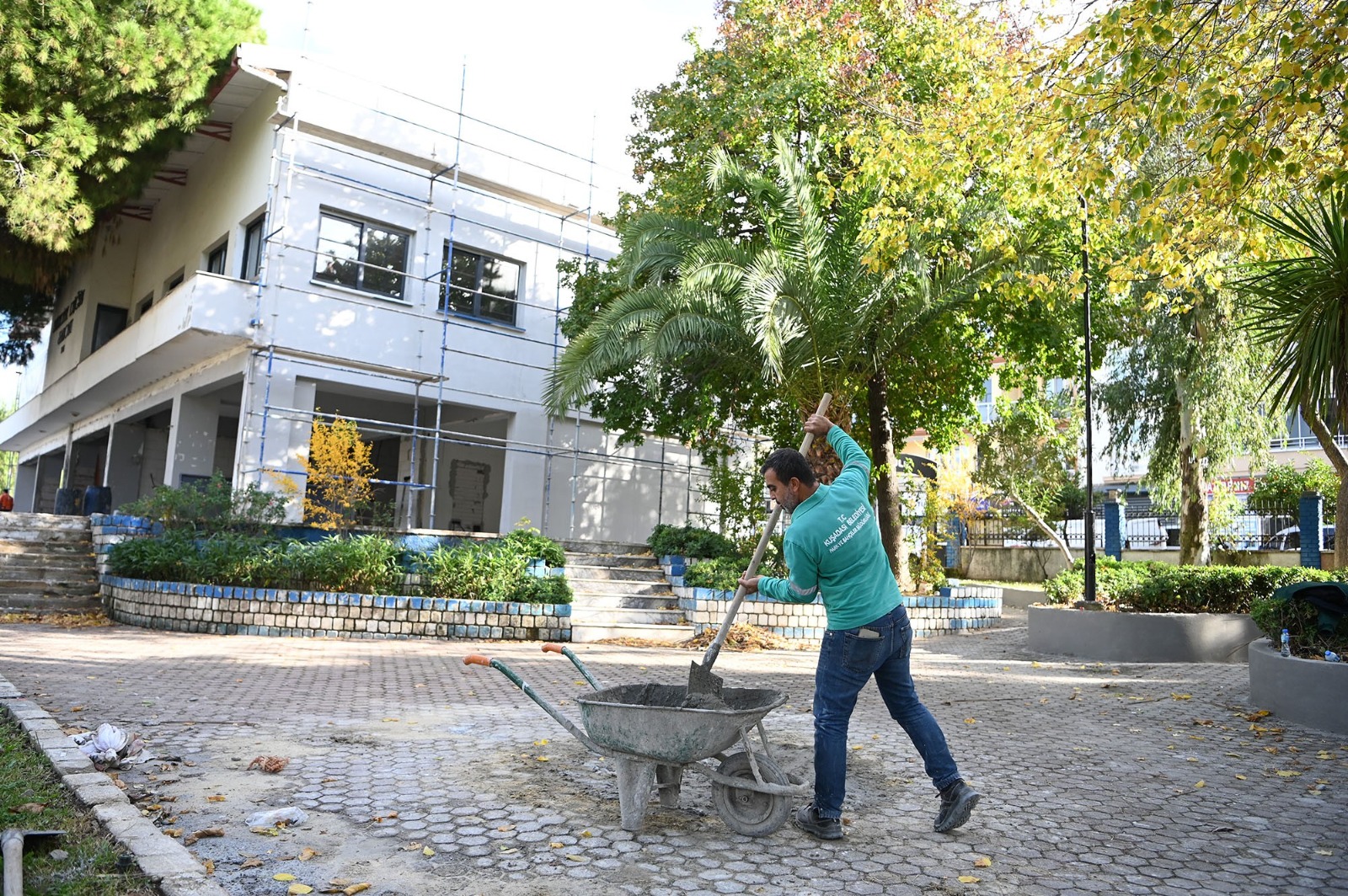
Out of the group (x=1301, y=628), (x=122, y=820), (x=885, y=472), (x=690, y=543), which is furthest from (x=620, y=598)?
(x=122, y=820)

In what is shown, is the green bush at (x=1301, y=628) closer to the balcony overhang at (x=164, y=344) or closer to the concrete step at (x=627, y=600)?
the concrete step at (x=627, y=600)

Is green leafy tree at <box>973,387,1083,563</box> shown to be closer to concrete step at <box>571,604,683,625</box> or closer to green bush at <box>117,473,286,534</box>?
concrete step at <box>571,604,683,625</box>

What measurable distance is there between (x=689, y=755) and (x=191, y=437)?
1713 cm

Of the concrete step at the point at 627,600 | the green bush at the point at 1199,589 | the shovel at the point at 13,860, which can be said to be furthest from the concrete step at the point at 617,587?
the shovel at the point at 13,860

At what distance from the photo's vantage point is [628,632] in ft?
42.4

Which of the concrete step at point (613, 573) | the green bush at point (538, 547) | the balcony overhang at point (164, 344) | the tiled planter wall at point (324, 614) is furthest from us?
the balcony overhang at point (164, 344)

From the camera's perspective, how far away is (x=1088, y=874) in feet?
11.9

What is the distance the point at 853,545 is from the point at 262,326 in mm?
13488

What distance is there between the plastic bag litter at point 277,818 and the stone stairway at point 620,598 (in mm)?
8449

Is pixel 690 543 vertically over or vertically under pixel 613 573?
over

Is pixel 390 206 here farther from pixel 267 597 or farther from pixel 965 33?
pixel 965 33

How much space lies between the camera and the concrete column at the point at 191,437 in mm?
17859

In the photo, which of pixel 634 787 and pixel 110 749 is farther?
pixel 110 749

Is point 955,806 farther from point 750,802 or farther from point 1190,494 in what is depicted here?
point 1190,494
